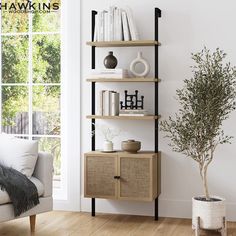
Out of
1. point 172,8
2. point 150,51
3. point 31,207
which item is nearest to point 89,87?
point 150,51

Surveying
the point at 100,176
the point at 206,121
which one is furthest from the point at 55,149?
the point at 206,121

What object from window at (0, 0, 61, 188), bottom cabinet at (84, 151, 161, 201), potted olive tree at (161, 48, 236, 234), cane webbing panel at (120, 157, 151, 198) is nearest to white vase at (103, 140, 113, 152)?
bottom cabinet at (84, 151, 161, 201)

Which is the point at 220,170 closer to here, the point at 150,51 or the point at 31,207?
the point at 150,51

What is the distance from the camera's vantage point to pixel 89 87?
534 cm

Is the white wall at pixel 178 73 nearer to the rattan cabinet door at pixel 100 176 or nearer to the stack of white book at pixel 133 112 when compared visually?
the stack of white book at pixel 133 112

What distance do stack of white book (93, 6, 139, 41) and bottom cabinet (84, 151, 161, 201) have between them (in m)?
1.09

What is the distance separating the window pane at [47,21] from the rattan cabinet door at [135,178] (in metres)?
1.68

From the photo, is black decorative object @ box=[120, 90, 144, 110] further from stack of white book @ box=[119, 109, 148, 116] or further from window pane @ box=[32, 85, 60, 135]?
window pane @ box=[32, 85, 60, 135]

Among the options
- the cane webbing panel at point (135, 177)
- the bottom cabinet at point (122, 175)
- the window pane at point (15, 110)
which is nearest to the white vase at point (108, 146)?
the bottom cabinet at point (122, 175)

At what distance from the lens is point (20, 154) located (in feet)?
14.9

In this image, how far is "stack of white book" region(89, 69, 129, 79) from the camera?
4972mm

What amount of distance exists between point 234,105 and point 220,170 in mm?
621

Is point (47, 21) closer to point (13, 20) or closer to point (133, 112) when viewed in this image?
point (13, 20)

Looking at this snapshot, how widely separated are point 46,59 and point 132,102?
119 centimetres
